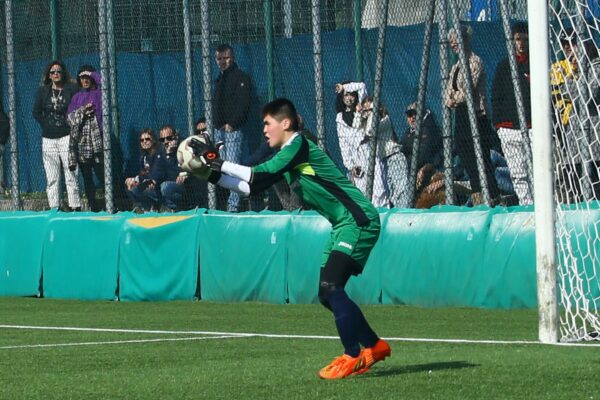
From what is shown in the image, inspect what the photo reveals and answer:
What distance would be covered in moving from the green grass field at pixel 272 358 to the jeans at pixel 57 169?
383cm

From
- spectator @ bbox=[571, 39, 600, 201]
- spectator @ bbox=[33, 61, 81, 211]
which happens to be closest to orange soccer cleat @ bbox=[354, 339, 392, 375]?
spectator @ bbox=[571, 39, 600, 201]

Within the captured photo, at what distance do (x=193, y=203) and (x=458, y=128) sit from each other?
12.9 feet

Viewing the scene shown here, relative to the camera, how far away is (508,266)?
47.0ft

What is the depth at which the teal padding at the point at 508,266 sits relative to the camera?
14188 millimetres

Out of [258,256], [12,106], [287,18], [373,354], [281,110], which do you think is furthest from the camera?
[12,106]

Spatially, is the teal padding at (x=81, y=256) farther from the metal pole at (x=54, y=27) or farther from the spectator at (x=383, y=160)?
the spectator at (x=383, y=160)

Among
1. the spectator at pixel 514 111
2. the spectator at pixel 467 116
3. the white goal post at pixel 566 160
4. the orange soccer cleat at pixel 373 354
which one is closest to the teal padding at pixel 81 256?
the spectator at pixel 467 116

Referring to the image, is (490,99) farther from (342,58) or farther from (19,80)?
(19,80)

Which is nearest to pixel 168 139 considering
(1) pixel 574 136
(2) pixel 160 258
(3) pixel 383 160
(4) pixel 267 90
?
(4) pixel 267 90

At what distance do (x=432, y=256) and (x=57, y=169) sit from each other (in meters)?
6.22

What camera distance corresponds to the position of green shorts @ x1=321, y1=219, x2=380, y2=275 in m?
9.03

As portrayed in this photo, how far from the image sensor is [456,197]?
52.6 feet

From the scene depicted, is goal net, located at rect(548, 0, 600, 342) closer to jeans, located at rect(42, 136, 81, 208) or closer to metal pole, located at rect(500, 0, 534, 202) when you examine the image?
metal pole, located at rect(500, 0, 534, 202)

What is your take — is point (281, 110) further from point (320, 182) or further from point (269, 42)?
point (269, 42)
